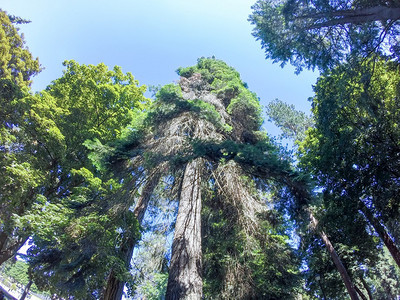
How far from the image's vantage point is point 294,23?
6723 millimetres

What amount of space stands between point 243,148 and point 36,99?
281 inches

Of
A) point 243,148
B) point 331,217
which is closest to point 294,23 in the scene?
point 243,148

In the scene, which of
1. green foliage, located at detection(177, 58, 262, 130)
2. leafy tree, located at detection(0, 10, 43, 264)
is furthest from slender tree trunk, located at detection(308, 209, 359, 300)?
leafy tree, located at detection(0, 10, 43, 264)

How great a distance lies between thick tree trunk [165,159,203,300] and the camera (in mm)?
4543

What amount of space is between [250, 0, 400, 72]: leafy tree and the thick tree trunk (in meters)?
4.52

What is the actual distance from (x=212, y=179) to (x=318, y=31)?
5.56 meters

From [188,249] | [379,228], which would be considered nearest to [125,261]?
[188,249]

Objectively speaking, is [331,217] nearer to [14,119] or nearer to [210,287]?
[210,287]

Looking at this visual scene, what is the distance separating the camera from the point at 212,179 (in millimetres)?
A: 7797

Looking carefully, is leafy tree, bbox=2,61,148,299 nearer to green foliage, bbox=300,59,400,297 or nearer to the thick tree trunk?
the thick tree trunk

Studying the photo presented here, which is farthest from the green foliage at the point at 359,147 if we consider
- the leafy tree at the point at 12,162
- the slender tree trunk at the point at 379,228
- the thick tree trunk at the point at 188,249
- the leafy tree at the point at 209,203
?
the leafy tree at the point at 12,162

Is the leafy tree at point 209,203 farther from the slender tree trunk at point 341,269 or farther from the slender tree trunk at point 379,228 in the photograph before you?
the slender tree trunk at point 379,228

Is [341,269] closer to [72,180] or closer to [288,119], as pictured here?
[72,180]

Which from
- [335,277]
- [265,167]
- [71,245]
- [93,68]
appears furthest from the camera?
[93,68]
